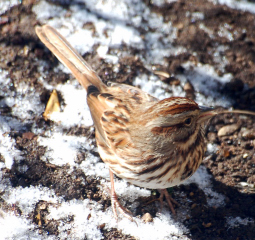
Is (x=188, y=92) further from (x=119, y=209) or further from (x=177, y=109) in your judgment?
(x=119, y=209)

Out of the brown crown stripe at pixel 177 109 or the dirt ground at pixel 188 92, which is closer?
the brown crown stripe at pixel 177 109

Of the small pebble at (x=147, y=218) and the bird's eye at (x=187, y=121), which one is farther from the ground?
the bird's eye at (x=187, y=121)

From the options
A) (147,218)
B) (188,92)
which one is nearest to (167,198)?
(147,218)

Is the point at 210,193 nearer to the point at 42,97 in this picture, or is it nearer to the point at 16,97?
the point at 42,97

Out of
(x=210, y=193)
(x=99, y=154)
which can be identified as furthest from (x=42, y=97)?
(x=210, y=193)

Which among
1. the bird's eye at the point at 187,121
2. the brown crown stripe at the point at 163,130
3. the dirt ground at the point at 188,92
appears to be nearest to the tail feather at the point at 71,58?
the dirt ground at the point at 188,92

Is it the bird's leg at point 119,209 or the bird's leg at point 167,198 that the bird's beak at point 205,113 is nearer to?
the bird's leg at point 167,198
